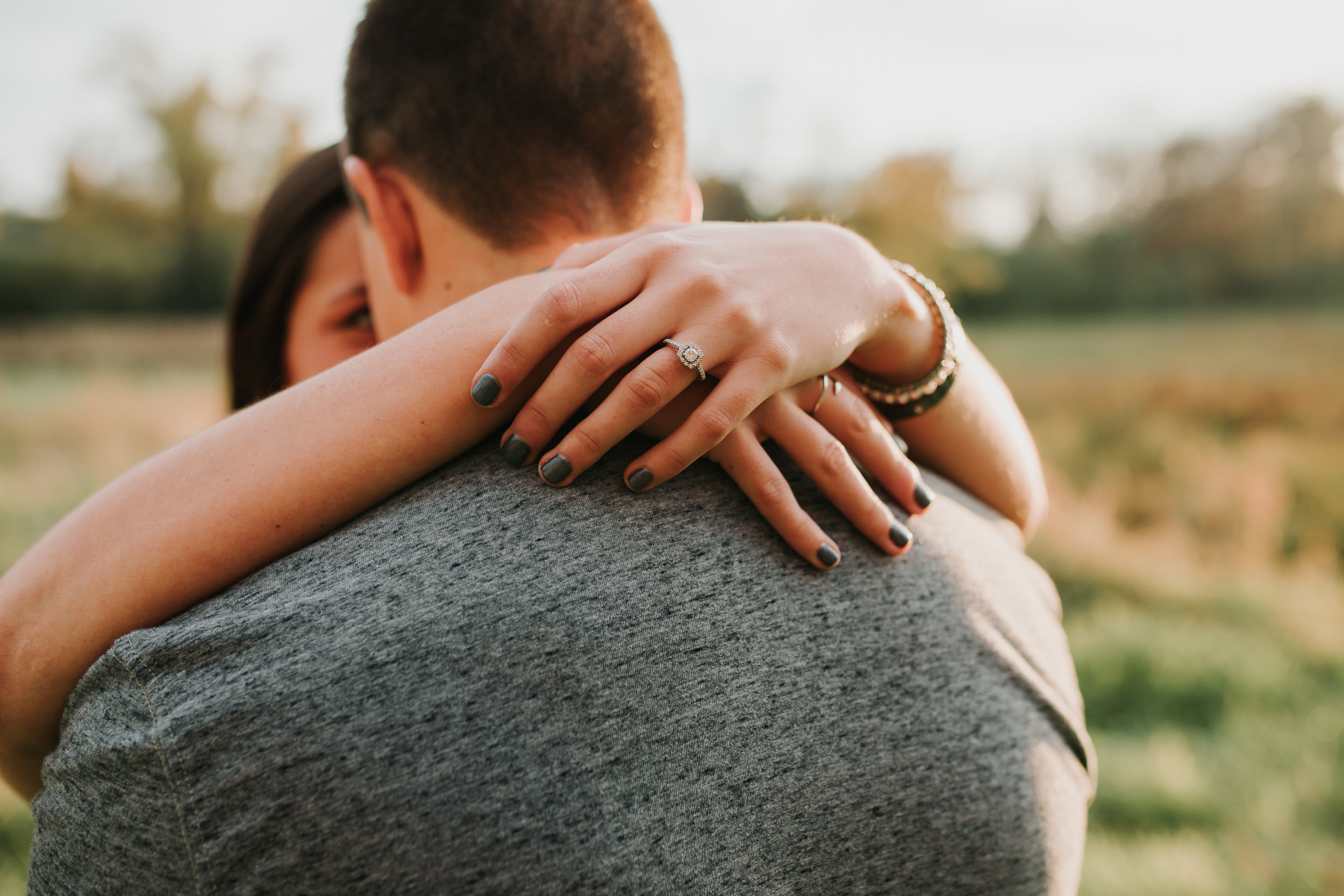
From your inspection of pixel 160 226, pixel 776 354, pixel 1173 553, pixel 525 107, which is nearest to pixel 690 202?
pixel 525 107

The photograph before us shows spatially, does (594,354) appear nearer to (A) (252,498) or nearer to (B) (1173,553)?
(A) (252,498)

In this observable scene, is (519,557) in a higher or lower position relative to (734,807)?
higher

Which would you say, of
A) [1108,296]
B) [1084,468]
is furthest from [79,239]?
[1108,296]

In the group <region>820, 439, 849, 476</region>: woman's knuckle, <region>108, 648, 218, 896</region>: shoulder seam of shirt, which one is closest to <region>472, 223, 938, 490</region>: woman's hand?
<region>820, 439, 849, 476</region>: woman's knuckle

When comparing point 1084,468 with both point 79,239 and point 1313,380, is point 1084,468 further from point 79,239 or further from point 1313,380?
point 79,239

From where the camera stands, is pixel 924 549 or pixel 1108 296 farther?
pixel 1108 296

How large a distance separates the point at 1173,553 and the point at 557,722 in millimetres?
8115

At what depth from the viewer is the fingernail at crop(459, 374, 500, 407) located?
1.09 m

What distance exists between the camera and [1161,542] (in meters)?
7.81

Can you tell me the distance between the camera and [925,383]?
1476mm

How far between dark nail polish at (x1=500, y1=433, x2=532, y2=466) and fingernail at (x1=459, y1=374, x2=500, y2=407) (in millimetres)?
62

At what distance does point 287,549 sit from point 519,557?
353 mm

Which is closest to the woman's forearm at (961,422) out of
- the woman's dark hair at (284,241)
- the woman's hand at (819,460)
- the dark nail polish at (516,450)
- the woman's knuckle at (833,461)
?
the woman's hand at (819,460)

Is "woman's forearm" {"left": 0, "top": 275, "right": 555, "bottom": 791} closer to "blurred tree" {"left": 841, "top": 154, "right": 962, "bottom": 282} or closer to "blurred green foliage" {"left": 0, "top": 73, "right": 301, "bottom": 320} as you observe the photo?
"blurred tree" {"left": 841, "top": 154, "right": 962, "bottom": 282}
